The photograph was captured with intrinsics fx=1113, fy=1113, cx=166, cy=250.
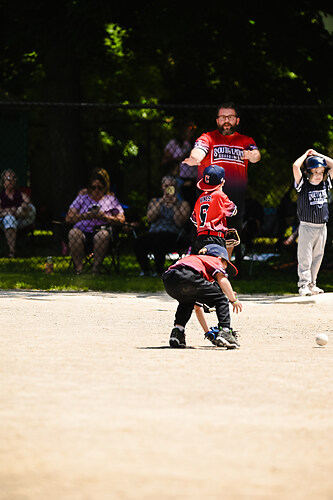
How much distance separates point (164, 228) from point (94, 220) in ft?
3.47

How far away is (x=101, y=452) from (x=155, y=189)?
1921cm

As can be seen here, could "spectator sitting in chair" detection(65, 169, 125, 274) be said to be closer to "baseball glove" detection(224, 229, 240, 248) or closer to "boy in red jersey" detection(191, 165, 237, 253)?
"baseball glove" detection(224, 229, 240, 248)

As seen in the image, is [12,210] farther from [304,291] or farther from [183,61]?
[183,61]

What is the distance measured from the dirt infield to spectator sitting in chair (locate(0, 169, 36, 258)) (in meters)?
7.09

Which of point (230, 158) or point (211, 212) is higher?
point (230, 158)

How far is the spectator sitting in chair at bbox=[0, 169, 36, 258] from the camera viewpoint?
17.0 meters

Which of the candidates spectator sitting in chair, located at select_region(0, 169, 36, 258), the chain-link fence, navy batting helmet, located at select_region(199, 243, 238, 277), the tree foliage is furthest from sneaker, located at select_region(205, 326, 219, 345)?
spectator sitting in chair, located at select_region(0, 169, 36, 258)

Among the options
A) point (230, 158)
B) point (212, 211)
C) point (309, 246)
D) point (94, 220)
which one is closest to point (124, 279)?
point (94, 220)

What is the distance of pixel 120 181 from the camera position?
3388cm

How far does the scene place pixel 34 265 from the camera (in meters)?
16.4

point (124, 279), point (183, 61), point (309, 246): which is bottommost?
point (124, 279)

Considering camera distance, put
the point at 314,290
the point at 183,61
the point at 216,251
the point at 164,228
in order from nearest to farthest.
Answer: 1. the point at 216,251
2. the point at 314,290
3. the point at 164,228
4. the point at 183,61

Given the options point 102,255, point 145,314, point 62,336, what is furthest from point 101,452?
point 102,255

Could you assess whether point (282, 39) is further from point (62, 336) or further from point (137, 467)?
point (137, 467)
